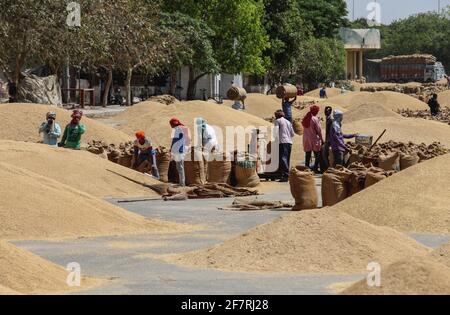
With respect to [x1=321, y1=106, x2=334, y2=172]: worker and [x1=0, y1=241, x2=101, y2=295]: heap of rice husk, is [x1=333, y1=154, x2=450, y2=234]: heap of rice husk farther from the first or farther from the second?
[x1=321, y1=106, x2=334, y2=172]: worker

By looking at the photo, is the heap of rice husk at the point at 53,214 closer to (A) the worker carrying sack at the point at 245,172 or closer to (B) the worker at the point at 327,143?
(A) the worker carrying sack at the point at 245,172

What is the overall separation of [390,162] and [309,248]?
12.3m

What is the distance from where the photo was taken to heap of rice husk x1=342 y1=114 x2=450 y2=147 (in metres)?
35.8

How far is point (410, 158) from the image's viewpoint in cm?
2634

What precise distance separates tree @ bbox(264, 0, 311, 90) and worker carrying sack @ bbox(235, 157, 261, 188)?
6205 cm

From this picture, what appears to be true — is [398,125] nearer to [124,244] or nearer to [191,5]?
[124,244]

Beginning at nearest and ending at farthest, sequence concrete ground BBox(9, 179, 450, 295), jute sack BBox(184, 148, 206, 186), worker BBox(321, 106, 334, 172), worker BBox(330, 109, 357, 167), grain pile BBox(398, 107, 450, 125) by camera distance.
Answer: concrete ground BBox(9, 179, 450, 295) → jute sack BBox(184, 148, 206, 186) → worker BBox(330, 109, 357, 167) → worker BBox(321, 106, 334, 172) → grain pile BBox(398, 107, 450, 125)

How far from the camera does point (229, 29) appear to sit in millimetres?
75000

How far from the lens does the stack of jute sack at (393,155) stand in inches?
1017

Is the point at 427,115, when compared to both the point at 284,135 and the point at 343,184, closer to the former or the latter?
the point at 284,135

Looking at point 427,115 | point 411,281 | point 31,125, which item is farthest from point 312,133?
point 427,115

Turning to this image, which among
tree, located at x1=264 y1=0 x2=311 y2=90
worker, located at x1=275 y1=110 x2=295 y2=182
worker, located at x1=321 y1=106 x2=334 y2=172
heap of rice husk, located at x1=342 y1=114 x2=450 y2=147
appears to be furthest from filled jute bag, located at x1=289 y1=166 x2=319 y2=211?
tree, located at x1=264 y1=0 x2=311 y2=90
